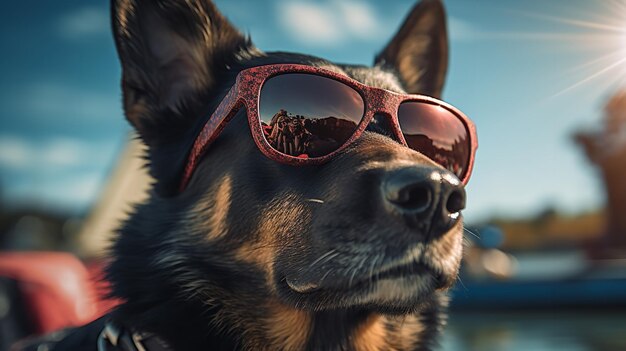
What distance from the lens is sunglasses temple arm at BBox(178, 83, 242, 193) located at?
2.49 meters

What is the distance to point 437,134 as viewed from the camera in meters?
2.73

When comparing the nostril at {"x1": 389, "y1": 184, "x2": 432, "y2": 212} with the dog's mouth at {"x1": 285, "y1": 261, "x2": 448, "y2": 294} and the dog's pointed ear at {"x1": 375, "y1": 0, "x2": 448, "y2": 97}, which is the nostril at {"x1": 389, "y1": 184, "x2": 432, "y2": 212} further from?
the dog's pointed ear at {"x1": 375, "y1": 0, "x2": 448, "y2": 97}

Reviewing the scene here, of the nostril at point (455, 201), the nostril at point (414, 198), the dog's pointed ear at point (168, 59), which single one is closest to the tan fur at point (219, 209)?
the dog's pointed ear at point (168, 59)

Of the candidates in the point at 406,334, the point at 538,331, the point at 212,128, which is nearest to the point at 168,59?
the point at 212,128

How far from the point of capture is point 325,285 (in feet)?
7.41

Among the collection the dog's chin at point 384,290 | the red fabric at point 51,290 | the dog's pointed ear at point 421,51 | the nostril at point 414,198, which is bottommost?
the red fabric at point 51,290

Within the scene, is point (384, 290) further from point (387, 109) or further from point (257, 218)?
point (387, 109)

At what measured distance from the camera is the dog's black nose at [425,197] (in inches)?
78.5

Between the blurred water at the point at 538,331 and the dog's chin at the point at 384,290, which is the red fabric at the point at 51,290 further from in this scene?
the blurred water at the point at 538,331

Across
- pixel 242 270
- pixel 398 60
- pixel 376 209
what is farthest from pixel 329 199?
pixel 398 60

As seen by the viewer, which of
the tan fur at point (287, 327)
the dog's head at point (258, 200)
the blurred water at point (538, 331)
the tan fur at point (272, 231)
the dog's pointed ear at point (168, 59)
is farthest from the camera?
the blurred water at point (538, 331)

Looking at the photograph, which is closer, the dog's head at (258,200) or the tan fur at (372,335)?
the dog's head at (258,200)

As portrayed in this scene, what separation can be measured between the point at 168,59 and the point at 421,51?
1.44 meters

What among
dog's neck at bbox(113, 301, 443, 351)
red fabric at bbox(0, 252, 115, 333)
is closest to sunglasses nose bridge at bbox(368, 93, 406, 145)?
dog's neck at bbox(113, 301, 443, 351)
